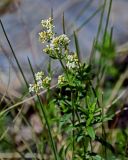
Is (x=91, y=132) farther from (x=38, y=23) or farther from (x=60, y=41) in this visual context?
(x=38, y=23)

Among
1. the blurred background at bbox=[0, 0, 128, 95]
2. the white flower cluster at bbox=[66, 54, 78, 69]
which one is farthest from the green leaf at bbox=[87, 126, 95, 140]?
the blurred background at bbox=[0, 0, 128, 95]

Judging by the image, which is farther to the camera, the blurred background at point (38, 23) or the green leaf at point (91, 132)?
the blurred background at point (38, 23)

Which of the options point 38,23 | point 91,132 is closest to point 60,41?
point 91,132

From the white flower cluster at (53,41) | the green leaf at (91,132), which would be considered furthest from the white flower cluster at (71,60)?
the green leaf at (91,132)

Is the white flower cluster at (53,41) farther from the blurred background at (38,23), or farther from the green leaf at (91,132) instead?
the blurred background at (38,23)

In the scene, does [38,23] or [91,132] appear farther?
[38,23]

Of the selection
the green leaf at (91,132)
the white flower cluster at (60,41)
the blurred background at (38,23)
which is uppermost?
the blurred background at (38,23)

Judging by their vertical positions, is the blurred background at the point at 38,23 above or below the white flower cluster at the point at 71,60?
above

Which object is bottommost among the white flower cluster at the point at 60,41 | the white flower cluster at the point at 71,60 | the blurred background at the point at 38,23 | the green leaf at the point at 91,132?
the green leaf at the point at 91,132

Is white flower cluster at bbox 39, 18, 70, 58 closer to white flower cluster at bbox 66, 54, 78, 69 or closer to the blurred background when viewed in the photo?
white flower cluster at bbox 66, 54, 78, 69

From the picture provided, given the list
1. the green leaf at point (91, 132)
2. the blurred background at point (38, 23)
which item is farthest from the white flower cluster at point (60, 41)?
the blurred background at point (38, 23)

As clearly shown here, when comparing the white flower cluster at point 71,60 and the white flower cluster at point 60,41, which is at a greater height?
the white flower cluster at point 60,41

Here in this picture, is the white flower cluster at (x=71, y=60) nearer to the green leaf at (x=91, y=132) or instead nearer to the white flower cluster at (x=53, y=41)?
the white flower cluster at (x=53, y=41)
